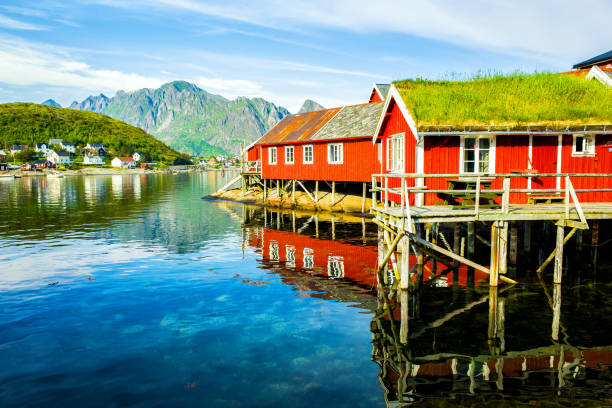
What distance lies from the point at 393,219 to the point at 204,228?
19.6m

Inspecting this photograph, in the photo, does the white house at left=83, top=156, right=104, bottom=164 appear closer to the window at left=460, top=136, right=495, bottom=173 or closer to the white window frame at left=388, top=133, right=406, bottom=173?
the white window frame at left=388, top=133, right=406, bottom=173

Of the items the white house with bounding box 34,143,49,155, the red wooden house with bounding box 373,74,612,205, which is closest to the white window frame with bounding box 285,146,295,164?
the red wooden house with bounding box 373,74,612,205

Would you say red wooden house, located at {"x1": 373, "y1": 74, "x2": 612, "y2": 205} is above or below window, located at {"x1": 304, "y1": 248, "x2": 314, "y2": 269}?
above

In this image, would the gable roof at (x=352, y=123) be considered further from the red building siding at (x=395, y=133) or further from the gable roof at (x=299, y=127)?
the red building siding at (x=395, y=133)

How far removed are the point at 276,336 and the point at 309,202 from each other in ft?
93.8

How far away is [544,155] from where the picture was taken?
1803cm

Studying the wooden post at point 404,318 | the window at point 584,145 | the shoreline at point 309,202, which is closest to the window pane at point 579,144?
the window at point 584,145

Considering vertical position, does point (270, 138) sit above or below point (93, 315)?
above

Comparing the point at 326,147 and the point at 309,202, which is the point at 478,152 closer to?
the point at 326,147

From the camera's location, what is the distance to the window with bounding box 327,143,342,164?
115 ft

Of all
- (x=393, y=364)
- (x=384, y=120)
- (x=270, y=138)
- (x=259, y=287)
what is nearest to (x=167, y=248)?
(x=259, y=287)

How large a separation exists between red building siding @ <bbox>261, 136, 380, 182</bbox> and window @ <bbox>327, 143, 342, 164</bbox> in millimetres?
279

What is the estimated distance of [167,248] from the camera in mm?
23422

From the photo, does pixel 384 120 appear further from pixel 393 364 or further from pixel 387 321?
pixel 393 364
